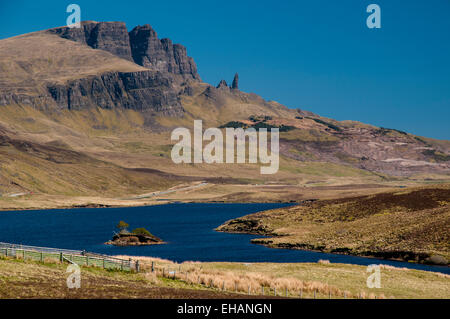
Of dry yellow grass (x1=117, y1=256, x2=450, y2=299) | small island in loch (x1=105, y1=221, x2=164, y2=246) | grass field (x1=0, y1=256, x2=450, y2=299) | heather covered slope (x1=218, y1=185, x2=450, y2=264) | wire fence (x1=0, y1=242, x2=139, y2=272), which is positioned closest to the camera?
grass field (x1=0, y1=256, x2=450, y2=299)

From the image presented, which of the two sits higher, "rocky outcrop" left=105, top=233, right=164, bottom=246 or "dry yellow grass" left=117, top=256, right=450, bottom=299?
"dry yellow grass" left=117, top=256, right=450, bottom=299

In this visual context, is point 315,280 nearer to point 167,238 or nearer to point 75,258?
point 75,258

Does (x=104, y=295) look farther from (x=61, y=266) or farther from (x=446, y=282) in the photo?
(x=446, y=282)

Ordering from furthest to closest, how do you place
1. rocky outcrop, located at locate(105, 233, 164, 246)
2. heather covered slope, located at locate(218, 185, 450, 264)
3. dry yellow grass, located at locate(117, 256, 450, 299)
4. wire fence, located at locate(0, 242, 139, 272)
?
rocky outcrop, located at locate(105, 233, 164, 246), heather covered slope, located at locate(218, 185, 450, 264), wire fence, located at locate(0, 242, 139, 272), dry yellow grass, located at locate(117, 256, 450, 299)

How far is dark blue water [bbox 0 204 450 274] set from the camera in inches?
3812

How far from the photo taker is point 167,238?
132 meters

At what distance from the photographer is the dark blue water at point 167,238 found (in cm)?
9681

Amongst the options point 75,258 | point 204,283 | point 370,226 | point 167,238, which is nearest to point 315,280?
point 204,283

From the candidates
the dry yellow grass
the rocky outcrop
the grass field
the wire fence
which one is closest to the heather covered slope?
the rocky outcrop

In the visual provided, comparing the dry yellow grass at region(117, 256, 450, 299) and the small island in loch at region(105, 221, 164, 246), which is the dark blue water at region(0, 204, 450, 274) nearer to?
the small island in loch at region(105, 221, 164, 246)

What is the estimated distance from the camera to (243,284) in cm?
5275

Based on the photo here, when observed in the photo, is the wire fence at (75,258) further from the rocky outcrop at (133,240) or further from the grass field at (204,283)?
the rocky outcrop at (133,240)

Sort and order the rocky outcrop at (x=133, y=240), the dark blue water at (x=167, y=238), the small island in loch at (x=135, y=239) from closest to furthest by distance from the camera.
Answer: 1. the dark blue water at (x=167, y=238)
2. the rocky outcrop at (x=133, y=240)
3. the small island in loch at (x=135, y=239)

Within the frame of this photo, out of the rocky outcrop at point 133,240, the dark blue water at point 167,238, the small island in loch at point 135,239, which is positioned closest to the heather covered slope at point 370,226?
the dark blue water at point 167,238
